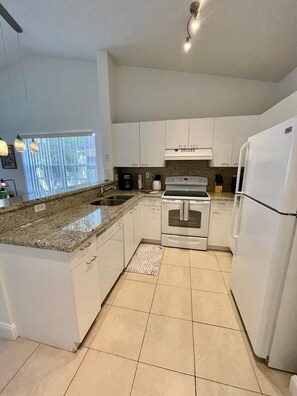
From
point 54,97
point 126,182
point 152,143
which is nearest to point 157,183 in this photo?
point 126,182

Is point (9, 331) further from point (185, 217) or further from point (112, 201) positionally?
point (185, 217)

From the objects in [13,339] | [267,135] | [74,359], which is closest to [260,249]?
[267,135]

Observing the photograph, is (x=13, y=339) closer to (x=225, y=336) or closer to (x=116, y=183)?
(x=225, y=336)

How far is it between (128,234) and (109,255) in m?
0.59

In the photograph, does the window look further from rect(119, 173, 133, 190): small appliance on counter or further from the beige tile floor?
the beige tile floor

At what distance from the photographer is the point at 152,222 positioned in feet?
9.80

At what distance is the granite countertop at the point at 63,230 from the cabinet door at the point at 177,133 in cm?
157

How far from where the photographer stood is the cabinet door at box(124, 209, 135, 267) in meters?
2.26

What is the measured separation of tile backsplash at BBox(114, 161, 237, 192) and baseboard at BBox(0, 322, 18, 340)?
2501mm

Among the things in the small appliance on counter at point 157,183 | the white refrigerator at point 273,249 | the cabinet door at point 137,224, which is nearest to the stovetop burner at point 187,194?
the small appliance on counter at point 157,183

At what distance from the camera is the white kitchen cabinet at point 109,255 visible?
5.35 ft

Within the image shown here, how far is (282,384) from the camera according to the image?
46.3 inches

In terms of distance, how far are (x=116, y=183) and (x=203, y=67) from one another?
2.38 metres

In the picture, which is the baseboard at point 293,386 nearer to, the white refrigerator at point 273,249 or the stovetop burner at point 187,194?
the white refrigerator at point 273,249
